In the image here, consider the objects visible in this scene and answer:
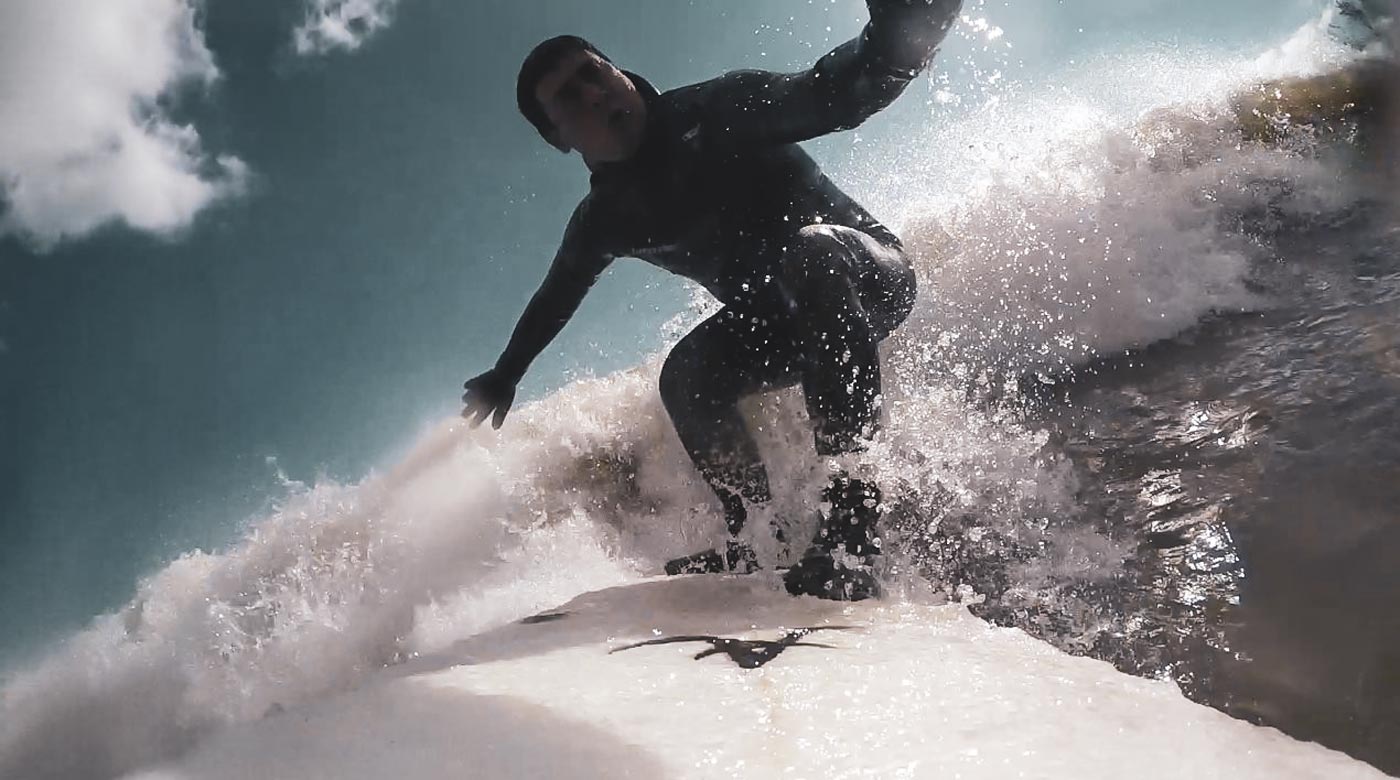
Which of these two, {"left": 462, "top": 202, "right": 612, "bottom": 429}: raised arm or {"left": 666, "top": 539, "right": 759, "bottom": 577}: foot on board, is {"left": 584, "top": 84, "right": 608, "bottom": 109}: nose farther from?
{"left": 666, "top": 539, "right": 759, "bottom": 577}: foot on board

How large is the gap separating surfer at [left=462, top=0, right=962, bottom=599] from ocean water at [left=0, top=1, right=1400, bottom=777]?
18cm

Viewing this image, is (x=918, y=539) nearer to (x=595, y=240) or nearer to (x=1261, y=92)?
(x=595, y=240)

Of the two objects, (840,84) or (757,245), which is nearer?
(840,84)

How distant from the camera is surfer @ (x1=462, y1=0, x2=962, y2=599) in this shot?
2.32 metres

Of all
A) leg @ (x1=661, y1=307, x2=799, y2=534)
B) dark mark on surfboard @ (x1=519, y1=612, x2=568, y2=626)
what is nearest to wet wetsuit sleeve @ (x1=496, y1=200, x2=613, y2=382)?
leg @ (x1=661, y1=307, x2=799, y2=534)

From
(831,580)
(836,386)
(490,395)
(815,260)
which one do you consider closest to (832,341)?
(836,386)

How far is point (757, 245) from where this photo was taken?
9.01 feet

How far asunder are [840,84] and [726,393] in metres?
1.07

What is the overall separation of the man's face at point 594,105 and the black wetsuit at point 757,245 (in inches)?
2.1

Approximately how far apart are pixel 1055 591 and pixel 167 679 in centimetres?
245

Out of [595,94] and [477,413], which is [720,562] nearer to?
[477,413]

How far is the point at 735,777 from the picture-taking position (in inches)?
43.8

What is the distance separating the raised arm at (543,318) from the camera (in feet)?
10.0

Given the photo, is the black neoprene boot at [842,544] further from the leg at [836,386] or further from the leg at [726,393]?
the leg at [726,393]
